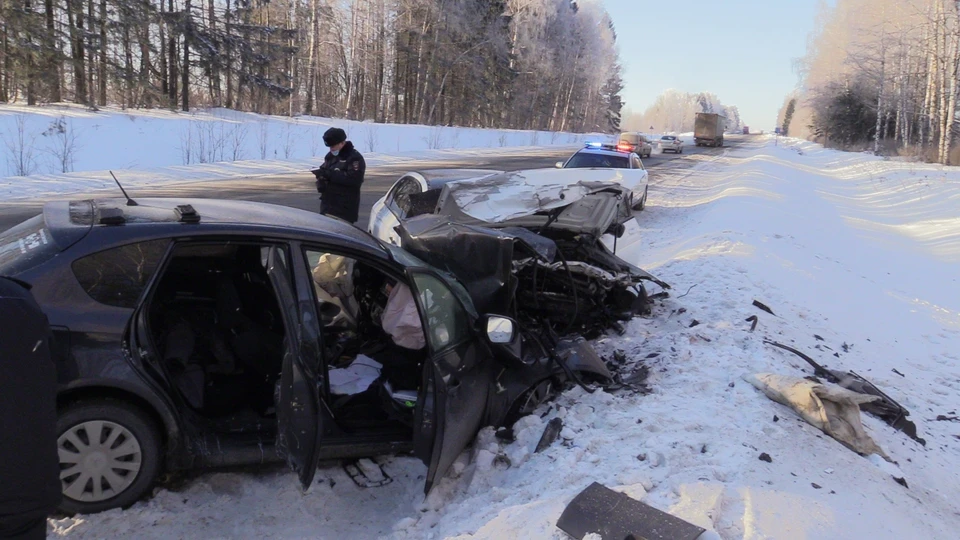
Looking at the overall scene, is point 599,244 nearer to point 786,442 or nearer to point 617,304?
point 617,304

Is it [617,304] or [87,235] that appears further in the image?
[617,304]

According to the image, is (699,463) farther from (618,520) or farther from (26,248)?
(26,248)

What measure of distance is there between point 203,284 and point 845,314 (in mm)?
6593

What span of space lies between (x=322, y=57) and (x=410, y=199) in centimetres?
3756

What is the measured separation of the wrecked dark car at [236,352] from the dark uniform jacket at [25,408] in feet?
4.24

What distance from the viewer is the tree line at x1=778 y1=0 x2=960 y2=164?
28062 mm

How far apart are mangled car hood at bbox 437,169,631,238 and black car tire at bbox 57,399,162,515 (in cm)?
360

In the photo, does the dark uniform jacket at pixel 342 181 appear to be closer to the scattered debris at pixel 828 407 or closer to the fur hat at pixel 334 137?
the fur hat at pixel 334 137

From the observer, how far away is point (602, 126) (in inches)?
3565

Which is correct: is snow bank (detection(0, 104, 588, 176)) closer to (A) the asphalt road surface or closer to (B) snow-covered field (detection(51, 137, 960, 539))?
(A) the asphalt road surface

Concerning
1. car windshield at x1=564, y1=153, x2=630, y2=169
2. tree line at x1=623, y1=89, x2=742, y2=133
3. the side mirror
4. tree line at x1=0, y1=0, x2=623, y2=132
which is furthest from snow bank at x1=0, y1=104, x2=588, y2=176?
tree line at x1=623, y1=89, x2=742, y2=133

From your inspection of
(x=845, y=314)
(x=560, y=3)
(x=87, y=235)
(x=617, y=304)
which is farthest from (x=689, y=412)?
(x=560, y=3)

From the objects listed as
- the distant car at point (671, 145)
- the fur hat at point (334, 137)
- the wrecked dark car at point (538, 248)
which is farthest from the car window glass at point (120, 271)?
the distant car at point (671, 145)

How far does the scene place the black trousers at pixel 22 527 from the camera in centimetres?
164
